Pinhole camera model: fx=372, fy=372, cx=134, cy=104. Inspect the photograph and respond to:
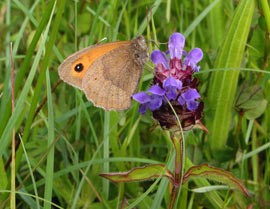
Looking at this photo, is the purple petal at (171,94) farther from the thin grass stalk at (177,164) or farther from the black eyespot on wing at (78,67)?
the black eyespot on wing at (78,67)

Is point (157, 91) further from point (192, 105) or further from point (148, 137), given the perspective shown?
point (148, 137)

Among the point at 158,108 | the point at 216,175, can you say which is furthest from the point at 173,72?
the point at 216,175

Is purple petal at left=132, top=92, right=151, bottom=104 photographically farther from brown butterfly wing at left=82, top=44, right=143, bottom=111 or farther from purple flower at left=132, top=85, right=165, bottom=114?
brown butterfly wing at left=82, top=44, right=143, bottom=111

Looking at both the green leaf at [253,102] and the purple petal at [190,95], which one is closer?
the purple petal at [190,95]

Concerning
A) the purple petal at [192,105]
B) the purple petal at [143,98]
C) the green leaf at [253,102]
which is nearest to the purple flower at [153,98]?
the purple petal at [143,98]

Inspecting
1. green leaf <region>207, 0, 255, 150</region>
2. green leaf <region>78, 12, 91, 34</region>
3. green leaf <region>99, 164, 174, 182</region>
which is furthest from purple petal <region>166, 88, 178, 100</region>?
green leaf <region>78, 12, 91, 34</region>
